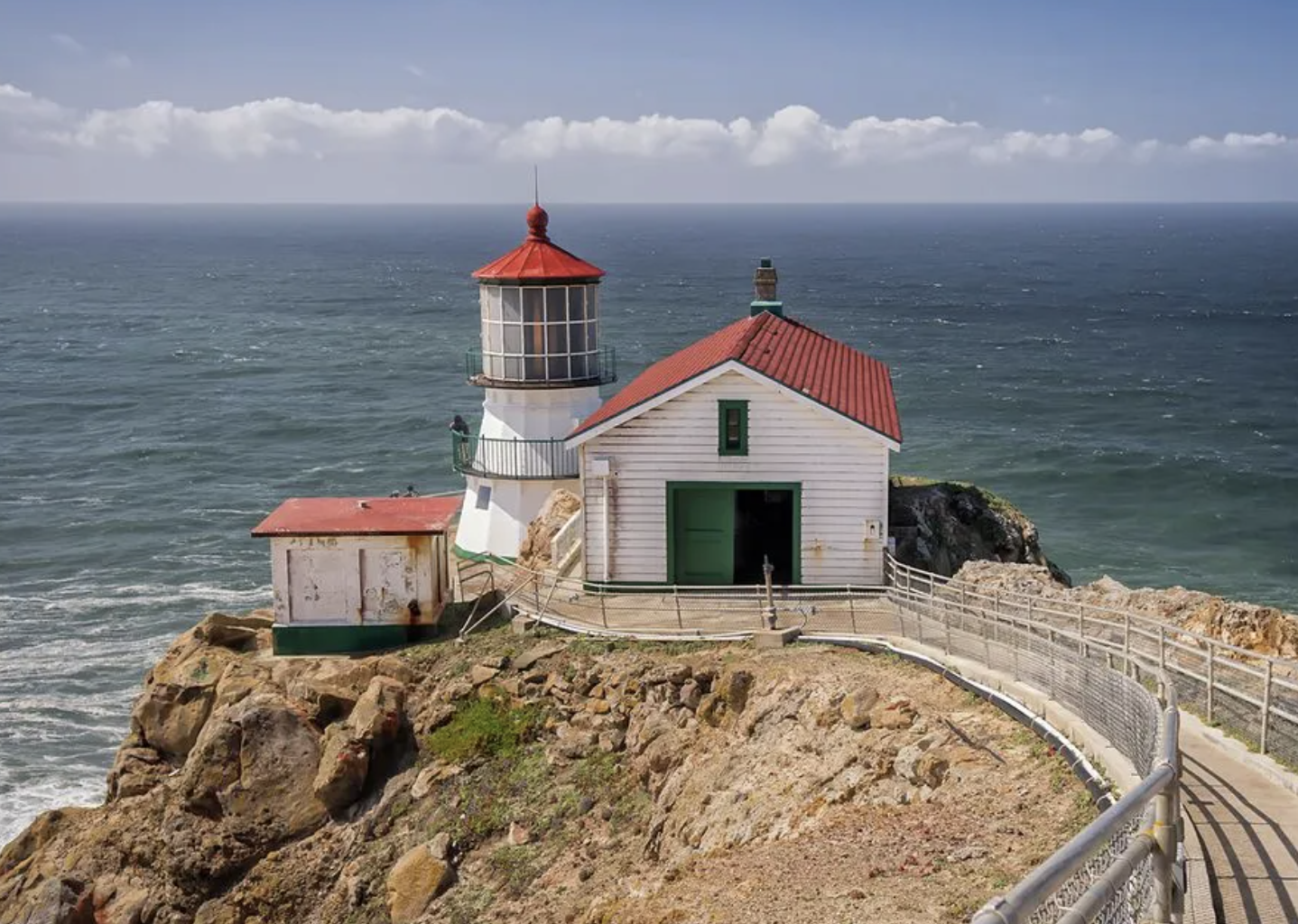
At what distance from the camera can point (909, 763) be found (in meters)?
13.5

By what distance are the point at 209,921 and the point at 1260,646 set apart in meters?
12.7

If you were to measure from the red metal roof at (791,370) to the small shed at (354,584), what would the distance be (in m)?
3.01

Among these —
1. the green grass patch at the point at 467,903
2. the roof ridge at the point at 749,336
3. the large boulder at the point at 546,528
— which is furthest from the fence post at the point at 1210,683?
the large boulder at the point at 546,528

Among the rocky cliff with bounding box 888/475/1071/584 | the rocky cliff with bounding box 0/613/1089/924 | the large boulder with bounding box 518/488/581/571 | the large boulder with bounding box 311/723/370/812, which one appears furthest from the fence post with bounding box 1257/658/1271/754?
the large boulder with bounding box 518/488/581/571

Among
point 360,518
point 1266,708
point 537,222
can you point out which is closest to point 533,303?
point 537,222

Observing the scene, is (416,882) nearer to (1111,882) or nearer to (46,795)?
(1111,882)

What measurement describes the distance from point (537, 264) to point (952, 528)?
8.42 metres

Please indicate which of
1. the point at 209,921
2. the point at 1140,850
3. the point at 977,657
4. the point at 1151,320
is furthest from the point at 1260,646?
the point at 1151,320

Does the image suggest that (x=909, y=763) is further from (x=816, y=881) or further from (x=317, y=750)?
(x=317, y=750)

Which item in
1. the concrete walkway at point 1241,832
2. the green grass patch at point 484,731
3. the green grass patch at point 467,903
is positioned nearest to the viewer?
the concrete walkway at point 1241,832

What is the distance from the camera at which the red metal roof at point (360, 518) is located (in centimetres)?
2145

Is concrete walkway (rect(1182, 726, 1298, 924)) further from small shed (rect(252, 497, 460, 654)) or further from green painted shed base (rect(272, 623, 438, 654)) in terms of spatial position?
green painted shed base (rect(272, 623, 438, 654))

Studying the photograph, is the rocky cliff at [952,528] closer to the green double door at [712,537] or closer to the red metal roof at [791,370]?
the red metal roof at [791,370]

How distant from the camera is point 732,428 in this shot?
69.7 ft
